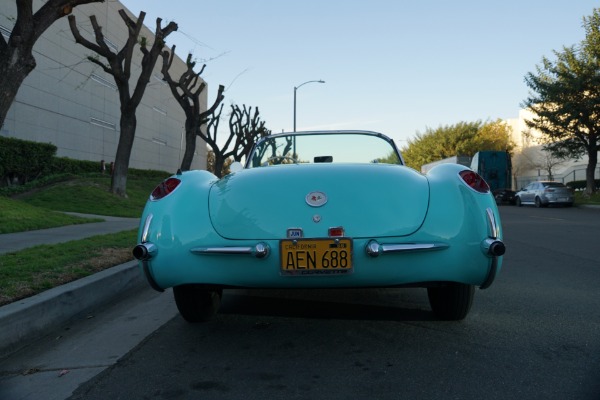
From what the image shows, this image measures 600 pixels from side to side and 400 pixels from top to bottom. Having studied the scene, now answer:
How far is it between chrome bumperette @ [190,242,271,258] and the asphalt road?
614mm

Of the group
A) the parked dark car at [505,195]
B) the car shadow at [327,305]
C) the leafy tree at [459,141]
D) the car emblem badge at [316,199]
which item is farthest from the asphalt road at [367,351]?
the leafy tree at [459,141]

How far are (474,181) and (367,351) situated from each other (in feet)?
4.21

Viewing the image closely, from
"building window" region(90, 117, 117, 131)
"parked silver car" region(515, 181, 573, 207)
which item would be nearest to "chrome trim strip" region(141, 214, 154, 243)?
"parked silver car" region(515, 181, 573, 207)

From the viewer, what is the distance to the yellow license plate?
2926 mm

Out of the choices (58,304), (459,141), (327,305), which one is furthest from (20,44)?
(459,141)

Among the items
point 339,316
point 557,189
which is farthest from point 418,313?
point 557,189

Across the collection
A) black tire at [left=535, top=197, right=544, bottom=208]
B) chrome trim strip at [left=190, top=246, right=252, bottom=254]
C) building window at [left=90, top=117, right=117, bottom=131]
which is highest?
building window at [left=90, top=117, right=117, bottom=131]

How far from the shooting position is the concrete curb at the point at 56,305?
10.9 feet

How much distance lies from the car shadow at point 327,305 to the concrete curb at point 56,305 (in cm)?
107

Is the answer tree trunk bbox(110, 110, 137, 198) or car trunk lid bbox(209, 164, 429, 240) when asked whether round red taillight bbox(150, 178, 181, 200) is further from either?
tree trunk bbox(110, 110, 137, 198)

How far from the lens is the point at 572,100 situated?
25906mm

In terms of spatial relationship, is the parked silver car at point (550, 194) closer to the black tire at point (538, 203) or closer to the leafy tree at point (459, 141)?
the black tire at point (538, 203)

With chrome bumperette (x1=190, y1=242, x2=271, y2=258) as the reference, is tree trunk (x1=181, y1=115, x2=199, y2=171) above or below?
above

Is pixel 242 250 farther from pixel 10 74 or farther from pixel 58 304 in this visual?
pixel 10 74
